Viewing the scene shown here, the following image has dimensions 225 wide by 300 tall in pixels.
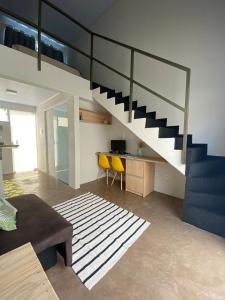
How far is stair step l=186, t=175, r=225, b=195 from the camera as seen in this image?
223cm

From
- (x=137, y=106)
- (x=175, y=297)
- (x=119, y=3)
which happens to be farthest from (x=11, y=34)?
(x=175, y=297)

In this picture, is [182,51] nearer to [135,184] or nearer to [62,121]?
[135,184]

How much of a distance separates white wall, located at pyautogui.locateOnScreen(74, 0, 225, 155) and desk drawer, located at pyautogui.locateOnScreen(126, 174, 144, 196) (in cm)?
150

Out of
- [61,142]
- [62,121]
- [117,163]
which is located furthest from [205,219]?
[62,121]

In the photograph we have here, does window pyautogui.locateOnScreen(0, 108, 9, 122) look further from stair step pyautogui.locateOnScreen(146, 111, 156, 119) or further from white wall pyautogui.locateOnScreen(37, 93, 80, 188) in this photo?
stair step pyautogui.locateOnScreen(146, 111, 156, 119)

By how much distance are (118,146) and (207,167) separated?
232 centimetres

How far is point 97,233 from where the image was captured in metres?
2.08

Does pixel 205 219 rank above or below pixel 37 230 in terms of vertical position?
below

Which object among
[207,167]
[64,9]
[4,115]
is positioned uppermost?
[64,9]

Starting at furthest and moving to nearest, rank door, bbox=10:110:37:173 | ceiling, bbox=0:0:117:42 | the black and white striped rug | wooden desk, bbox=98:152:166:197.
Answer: door, bbox=10:110:37:173
ceiling, bbox=0:0:117:42
wooden desk, bbox=98:152:166:197
the black and white striped rug

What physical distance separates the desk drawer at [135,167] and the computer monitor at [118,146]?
0.76 m

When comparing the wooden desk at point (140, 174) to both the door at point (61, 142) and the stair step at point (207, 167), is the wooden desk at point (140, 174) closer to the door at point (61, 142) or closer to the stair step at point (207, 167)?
the stair step at point (207, 167)

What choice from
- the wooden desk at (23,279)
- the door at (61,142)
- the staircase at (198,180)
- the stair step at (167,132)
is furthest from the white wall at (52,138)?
the wooden desk at (23,279)

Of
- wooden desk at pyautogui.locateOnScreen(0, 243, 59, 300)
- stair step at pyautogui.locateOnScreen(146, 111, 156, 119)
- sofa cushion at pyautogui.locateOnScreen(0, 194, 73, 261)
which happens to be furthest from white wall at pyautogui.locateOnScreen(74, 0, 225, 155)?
wooden desk at pyautogui.locateOnScreen(0, 243, 59, 300)
